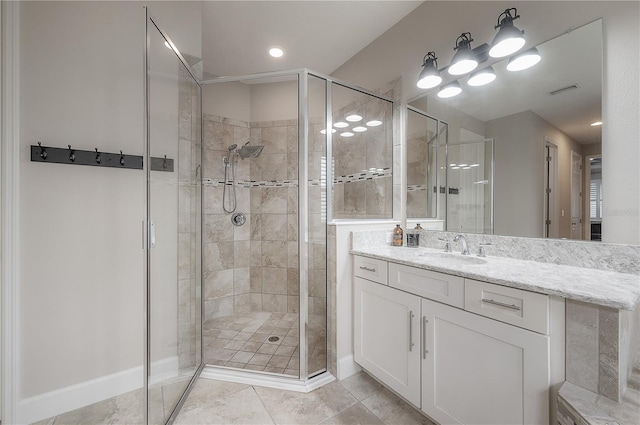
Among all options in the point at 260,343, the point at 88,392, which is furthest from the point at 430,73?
the point at 88,392

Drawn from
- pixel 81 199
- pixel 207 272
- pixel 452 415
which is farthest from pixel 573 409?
pixel 207 272

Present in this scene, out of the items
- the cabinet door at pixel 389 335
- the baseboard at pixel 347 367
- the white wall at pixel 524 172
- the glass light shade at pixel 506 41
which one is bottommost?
the baseboard at pixel 347 367

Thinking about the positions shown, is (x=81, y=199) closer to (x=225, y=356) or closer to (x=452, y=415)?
(x=225, y=356)

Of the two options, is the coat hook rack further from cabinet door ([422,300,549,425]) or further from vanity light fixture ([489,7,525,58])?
vanity light fixture ([489,7,525,58])

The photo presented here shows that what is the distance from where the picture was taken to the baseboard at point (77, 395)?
4.65 feet

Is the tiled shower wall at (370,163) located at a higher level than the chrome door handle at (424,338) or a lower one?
higher

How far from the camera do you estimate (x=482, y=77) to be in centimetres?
171

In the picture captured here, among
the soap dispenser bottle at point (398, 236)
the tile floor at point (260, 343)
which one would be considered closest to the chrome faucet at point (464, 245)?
the soap dispenser bottle at point (398, 236)

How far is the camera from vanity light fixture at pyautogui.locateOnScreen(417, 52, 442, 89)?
192cm

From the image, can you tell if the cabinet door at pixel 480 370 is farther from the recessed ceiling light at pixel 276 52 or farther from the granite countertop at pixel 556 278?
the recessed ceiling light at pixel 276 52

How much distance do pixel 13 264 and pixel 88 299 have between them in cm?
38

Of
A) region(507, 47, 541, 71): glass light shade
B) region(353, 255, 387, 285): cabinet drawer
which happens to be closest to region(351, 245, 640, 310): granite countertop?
region(353, 255, 387, 285): cabinet drawer

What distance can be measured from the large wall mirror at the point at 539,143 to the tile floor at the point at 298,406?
1250 millimetres

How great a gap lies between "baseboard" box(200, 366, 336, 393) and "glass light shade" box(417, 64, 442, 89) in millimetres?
2273
